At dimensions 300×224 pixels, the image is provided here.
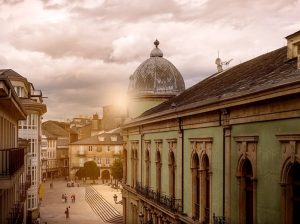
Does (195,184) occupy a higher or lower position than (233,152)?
lower

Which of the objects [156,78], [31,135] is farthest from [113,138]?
[156,78]

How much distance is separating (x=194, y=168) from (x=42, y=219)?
33368 mm

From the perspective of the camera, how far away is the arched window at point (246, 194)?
15.5m

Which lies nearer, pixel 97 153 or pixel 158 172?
pixel 158 172

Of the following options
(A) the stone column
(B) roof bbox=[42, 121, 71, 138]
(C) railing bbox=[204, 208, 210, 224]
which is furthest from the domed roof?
(B) roof bbox=[42, 121, 71, 138]

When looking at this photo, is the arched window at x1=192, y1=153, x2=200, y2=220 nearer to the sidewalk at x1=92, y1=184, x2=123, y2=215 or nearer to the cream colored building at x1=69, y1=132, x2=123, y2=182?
the sidewalk at x1=92, y1=184, x2=123, y2=215

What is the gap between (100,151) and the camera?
326ft

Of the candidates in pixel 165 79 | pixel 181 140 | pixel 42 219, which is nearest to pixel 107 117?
pixel 42 219

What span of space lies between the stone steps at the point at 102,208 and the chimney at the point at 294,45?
3597 cm

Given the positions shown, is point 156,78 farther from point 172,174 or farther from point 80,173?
point 80,173

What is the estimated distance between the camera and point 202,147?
778 inches

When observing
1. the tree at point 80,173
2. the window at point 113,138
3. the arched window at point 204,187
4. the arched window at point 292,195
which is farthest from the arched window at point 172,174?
the window at point 113,138

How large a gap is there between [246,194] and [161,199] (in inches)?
442

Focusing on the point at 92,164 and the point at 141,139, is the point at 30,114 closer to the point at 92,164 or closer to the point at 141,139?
the point at 141,139
